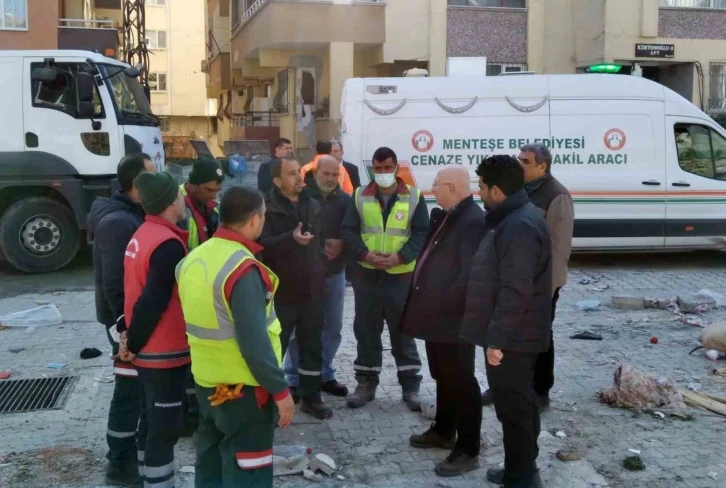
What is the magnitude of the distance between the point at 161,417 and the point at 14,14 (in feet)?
65.2

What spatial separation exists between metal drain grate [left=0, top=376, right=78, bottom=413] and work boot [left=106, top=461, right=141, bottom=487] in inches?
59.1

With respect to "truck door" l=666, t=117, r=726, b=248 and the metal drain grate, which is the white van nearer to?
"truck door" l=666, t=117, r=726, b=248

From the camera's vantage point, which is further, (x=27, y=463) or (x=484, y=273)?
(x=27, y=463)

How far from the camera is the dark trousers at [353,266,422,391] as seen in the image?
5641mm

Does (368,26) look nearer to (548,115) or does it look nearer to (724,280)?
(548,115)

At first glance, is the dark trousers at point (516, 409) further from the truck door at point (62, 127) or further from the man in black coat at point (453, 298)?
the truck door at point (62, 127)

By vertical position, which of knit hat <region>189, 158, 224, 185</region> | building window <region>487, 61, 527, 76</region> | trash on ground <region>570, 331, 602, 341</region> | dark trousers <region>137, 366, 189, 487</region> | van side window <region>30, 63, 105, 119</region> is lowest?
trash on ground <region>570, 331, 602, 341</region>

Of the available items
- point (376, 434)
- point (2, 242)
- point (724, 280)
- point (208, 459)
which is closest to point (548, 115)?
point (724, 280)

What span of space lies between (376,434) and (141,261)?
2209mm

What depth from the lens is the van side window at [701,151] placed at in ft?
36.4

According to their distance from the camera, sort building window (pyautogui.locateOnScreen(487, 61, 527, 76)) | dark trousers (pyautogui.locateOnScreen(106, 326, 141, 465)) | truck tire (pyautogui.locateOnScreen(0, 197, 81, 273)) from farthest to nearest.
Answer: building window (pyautogui.locateOnScreen(487, 61, 527, 76))
truck tire (pyautogui.locateOnScreen(0, 197, 81, 273))
dark trousers (pyautogui.locateOnScreen(106, 326, 141, 465))

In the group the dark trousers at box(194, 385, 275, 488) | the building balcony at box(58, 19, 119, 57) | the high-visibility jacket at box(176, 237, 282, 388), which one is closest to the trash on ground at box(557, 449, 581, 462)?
the dark trousers at box(194, 385, 275, 488)

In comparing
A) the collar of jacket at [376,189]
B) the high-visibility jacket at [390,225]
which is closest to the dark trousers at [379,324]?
the high-visibility jacket at [390,225]

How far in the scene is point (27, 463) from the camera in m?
4.78
